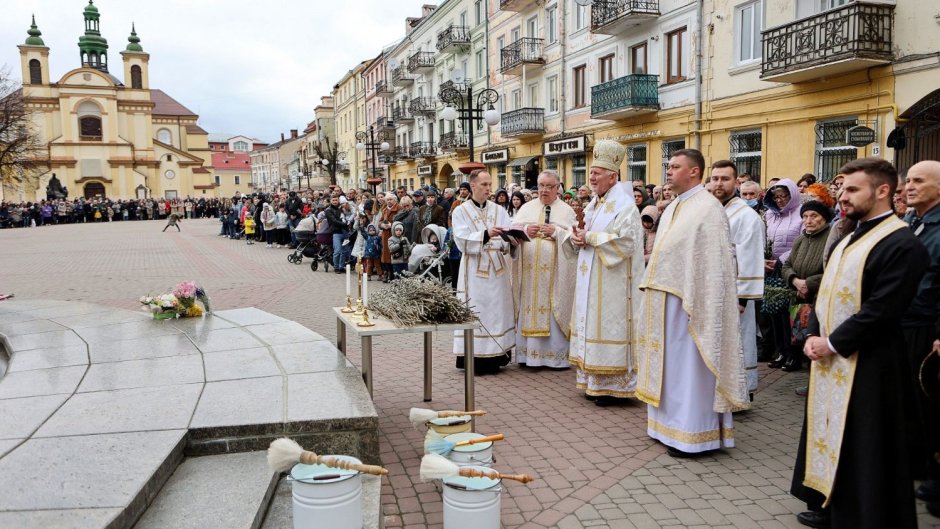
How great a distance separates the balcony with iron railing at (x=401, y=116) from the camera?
49.0 metres

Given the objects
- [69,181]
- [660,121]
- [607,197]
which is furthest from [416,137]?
[607,197]

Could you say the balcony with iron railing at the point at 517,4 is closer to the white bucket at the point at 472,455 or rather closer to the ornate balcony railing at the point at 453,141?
the ornate balcony railing at the point at 453,141

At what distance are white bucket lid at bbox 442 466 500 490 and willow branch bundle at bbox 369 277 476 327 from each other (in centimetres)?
163

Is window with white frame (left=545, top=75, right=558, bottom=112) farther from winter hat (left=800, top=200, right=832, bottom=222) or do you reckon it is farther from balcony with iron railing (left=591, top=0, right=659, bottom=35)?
winter hat (left=800, top=200, right=832, bottom=222)

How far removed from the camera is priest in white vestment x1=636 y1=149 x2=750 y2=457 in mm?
4715

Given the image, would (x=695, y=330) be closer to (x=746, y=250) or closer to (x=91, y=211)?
(x=746, y=250)

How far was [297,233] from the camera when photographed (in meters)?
18.5

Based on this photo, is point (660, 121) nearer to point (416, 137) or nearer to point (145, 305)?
point (145, 305)

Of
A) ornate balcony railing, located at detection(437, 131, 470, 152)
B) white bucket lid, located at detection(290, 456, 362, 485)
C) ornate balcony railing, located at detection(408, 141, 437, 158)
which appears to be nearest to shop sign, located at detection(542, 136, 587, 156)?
ornate balcony railing, located at detection(437, 131, 470, 152)

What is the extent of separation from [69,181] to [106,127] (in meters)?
6.38

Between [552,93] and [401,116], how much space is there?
22.5m

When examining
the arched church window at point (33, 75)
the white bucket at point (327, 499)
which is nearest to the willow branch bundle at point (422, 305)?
the white bucket at point (327, 499)

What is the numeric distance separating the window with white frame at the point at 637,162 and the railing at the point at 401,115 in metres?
27.0

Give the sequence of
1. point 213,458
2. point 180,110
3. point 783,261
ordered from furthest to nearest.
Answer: point 180,110 → point 783,261 → point 213,458
